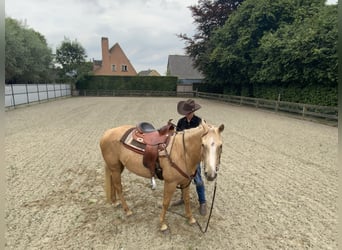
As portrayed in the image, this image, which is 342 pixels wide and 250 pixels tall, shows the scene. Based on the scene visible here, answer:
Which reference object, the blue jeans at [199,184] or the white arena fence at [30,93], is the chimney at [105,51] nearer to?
the white arena fence at [30,93]

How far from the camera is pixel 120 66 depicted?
1483 inches

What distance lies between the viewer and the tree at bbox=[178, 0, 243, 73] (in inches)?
875

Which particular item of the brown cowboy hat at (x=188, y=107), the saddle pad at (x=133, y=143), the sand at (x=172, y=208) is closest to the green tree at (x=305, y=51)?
the sand at (x=172, y=208)

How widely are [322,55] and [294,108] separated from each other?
3.67 meters

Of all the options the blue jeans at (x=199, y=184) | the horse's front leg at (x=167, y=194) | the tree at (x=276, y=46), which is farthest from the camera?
the tree at (x=276, y=46)

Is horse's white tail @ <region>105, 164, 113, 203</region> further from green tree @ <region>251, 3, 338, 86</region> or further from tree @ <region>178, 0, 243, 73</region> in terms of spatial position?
tree @ <region>178, 0, 243, 73</region>

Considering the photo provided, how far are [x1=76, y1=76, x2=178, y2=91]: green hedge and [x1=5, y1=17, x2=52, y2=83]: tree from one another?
5.08 m

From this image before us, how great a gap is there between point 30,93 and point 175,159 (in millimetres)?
19271

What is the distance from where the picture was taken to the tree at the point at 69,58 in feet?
94.3

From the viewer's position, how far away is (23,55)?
20719 millimetres

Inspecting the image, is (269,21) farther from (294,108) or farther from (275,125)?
(275,125)

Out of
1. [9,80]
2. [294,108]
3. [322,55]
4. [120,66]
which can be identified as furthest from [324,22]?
[120,66]

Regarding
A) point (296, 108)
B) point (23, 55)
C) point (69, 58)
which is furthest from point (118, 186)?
point (69, 58)

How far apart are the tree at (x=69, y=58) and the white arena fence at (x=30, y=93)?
3.87 m
